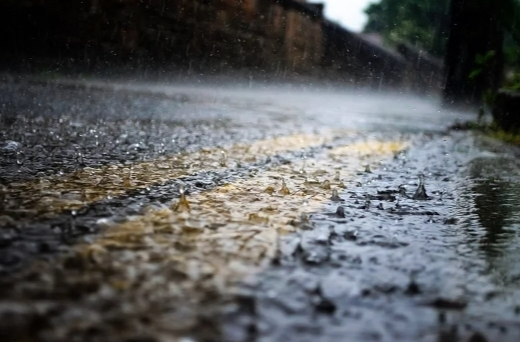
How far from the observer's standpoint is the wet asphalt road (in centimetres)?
75

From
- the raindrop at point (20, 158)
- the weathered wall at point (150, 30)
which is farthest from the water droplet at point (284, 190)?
the weathered wall at point (150, 30)

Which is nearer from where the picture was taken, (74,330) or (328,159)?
(74,330)

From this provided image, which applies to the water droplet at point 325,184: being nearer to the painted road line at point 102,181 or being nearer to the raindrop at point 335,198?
the raindrop at point 335,198

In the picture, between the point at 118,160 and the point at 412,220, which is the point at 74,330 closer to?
the point at 412,220

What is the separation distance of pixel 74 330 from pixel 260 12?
414 inches

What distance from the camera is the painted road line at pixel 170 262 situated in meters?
0.75

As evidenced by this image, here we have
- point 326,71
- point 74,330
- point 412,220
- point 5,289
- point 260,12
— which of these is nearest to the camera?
point 74,330

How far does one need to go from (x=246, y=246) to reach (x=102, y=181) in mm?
768

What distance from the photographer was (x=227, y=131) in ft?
11.9

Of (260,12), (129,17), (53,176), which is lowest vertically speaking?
(53,176)

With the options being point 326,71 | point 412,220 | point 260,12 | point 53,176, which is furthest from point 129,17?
point 326,71

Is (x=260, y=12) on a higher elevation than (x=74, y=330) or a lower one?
higher

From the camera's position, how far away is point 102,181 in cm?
170

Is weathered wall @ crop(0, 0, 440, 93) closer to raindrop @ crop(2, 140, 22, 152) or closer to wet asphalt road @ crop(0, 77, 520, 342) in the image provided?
wet asphalt road @ crop(0, 77, 520, 342)
